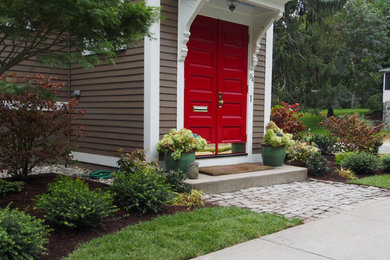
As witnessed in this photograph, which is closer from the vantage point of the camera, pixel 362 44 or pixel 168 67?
pixel 168 67

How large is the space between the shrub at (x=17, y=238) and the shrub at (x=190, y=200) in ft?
6.48

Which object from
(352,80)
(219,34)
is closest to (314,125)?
(352,80)

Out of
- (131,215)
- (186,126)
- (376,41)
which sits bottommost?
(131,215)

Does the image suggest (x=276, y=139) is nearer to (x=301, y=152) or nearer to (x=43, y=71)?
(x=301, y=152)

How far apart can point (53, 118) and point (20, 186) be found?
2.97 feet

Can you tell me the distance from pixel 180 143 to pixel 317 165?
3037 millimetres

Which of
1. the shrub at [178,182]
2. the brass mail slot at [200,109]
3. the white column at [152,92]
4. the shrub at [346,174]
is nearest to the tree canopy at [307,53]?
the shrub at [346,174]

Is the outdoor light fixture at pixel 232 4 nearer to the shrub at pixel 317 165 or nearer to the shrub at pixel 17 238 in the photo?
the shrub at pixel 317 165

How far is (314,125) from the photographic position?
86.7ft

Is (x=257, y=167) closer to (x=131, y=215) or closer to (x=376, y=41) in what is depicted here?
(x=131, y=215)

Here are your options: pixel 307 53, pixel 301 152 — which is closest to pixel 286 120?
pixel 301 152

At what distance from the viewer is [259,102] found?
7.56 m

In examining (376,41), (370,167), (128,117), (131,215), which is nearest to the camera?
(131,215)

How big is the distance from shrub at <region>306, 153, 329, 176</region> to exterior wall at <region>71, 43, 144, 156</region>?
3.32 meters
